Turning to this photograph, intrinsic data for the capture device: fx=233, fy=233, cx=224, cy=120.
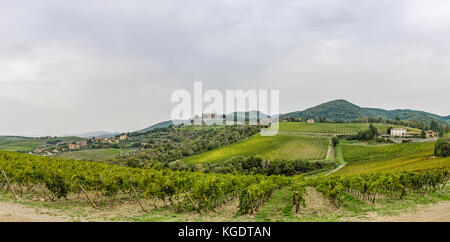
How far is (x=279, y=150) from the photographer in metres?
77.2

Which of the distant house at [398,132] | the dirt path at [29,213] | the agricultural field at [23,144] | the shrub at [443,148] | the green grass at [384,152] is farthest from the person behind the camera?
the agricultural field at [23,144]

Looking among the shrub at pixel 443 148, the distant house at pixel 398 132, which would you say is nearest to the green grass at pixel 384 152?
the shrub at pixel 443 148

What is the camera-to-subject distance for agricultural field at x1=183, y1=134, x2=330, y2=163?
71.3 m

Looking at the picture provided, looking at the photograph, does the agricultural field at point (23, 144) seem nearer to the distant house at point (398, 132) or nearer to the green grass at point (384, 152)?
the green grass at point (384, 152)

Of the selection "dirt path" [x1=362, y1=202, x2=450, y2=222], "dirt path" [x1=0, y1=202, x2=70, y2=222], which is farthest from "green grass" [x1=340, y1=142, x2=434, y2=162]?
"dirt path" [x1=0, y1=202, x2=70, y2=222]

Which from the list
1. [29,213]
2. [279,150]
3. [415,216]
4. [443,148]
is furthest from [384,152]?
[29,213]

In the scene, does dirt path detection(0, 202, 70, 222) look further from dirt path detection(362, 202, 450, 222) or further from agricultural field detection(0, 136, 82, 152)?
agricultural field detection(0, 136, 82, 152)

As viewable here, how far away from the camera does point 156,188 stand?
15539 millimetres

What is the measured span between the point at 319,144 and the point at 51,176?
80.4 metres

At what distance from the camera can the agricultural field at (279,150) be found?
71.3 metres

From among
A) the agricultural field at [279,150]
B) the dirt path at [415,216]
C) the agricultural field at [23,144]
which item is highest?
the dirt path at [415,216]
